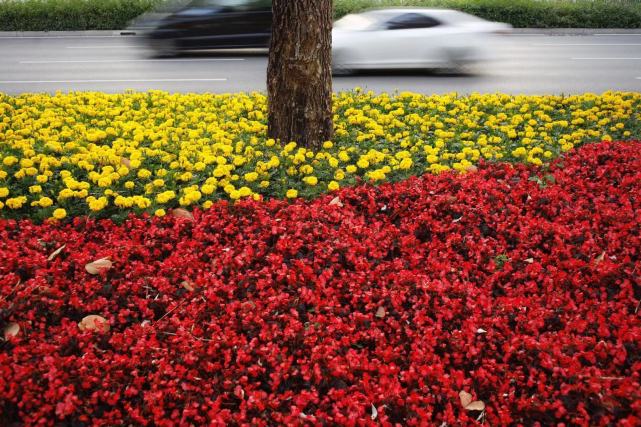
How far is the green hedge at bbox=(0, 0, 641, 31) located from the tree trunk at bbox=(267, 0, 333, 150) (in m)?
14.5

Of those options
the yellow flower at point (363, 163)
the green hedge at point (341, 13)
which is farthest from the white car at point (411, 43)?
the green hedge at point (341, 13)

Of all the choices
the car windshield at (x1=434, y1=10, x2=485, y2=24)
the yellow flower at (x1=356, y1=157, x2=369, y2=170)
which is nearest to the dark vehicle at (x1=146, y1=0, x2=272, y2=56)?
the car windshield at (x1=434, y1=10, x2=485, y2=24)

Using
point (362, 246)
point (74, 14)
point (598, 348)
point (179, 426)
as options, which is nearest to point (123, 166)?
point (362, 246)

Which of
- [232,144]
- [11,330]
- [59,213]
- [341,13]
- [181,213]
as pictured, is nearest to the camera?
[11,330]

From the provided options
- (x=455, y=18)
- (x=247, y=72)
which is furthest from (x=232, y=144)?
(x=455, y=18)

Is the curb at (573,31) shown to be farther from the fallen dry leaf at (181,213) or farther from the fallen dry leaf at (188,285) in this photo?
the fallen dry leaf at (188,285)

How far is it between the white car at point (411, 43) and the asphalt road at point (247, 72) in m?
0.28

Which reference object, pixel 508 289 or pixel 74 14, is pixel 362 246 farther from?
pixel 74 14

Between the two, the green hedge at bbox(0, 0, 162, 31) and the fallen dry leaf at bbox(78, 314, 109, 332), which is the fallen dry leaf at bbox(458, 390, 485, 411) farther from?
the green hedge at bbox(0, 0, 162, 31)

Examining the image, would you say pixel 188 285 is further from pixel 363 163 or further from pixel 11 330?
pixel 363 163

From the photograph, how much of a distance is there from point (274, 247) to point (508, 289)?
4.63ft

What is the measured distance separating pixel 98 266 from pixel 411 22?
28.9 feet

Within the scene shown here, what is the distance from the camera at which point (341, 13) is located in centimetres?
1862

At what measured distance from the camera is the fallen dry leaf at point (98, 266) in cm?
317
